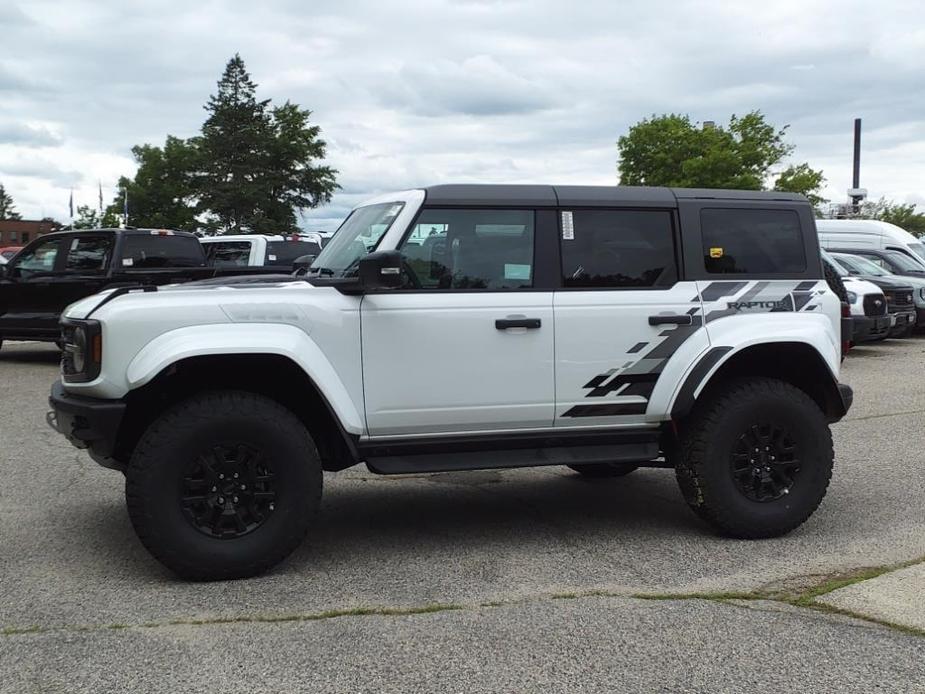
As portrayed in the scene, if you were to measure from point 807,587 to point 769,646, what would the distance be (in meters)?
0.86

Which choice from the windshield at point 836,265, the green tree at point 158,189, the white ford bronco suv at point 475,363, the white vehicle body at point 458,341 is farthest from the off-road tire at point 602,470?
the green tree at point 158,189

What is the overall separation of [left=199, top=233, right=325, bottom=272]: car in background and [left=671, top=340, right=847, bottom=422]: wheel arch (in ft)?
34.9

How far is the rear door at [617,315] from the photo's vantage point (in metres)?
5.20

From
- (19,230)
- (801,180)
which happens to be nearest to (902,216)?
(801,180)

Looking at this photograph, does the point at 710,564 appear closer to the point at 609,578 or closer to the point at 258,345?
the point at 609,578

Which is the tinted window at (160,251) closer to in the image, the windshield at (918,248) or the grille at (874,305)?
the grille at (874,305)

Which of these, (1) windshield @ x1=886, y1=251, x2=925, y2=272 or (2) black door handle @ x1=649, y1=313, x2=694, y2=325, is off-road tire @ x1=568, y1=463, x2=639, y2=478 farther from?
(1) windshield @ x1=886, y1=251, x2=925, y2=272

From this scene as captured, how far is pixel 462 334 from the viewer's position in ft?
16.5

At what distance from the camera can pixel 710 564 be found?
16.4ft

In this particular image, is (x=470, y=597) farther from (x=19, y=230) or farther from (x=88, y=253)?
(x=19, y=230)

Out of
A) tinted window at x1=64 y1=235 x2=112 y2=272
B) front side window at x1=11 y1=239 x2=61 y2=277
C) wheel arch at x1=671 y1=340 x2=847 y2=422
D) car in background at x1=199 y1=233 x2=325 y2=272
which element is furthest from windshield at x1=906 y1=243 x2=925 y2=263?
wheel arch at x1=671 y1=340 x2=847 y2=422

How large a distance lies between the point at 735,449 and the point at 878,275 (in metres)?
14.1

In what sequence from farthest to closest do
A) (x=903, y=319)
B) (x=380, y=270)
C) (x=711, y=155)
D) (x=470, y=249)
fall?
1. (x=711, y=155)
2. (x=903, y=319)
3. (x=470, y=249)
4. (x=380, y=270)

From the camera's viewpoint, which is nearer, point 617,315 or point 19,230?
point 617,315
